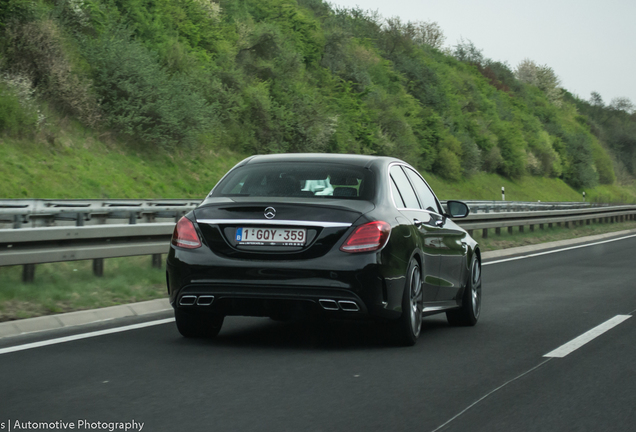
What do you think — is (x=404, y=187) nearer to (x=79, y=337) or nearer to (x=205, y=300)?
(x=205, y=300)

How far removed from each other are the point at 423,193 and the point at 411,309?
1.64 meters

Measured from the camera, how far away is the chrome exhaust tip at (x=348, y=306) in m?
6.55

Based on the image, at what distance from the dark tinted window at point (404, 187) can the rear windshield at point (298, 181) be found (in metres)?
0.51

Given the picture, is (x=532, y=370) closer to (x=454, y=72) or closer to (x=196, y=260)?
(x=196, y=260)

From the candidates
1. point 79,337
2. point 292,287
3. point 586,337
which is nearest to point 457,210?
point 586,337

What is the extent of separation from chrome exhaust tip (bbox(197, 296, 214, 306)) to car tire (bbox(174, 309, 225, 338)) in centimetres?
52

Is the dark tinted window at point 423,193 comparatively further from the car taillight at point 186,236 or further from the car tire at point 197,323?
the car taillight at point 186,236

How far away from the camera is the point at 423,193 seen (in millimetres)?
8453

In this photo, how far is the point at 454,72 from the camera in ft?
309

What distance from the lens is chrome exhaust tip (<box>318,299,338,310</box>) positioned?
654cm

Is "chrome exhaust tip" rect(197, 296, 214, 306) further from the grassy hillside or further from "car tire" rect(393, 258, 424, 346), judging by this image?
the grassy hillside

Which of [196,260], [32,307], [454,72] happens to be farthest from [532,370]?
[454,72]

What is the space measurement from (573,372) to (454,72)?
90.1 metres

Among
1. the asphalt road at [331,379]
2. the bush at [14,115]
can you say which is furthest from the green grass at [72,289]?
the bush at [14,115]
